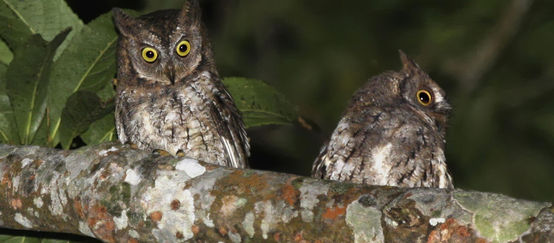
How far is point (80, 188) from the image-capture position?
8.71 ft

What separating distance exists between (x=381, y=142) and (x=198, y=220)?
2.03 m

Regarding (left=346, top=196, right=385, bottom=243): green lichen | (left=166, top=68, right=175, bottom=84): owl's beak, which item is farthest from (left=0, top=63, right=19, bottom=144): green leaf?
(left=346, top=196, right=385, bottom=243): green lichen

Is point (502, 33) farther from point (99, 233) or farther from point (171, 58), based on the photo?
point (99, 233)

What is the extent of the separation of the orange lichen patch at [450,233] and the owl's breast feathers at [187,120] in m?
2.22

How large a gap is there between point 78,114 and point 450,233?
2.12 metres

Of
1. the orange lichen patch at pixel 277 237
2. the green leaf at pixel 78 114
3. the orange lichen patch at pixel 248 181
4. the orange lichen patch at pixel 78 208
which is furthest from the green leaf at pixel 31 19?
the orange lichen patch at pixel 277 237

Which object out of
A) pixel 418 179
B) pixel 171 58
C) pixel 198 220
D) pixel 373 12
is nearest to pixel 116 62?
pixel 171 58

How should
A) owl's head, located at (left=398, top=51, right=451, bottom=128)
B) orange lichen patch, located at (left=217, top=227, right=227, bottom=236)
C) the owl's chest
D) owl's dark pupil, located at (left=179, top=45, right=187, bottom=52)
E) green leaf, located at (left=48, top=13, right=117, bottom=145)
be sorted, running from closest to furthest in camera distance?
orange lichen patch, located at (left=217, top=227, right=227, bottom=236) < green leaf, located at (left=48, top=13, right=117, bottom=145) < the owl's chest < owl's dark pupil, located at (left=179, top=45, right=187, bottom=52) < owl's head, located at (left=398, top=51, right=451, bottom=128)

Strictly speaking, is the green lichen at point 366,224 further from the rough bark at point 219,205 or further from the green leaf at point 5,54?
the green leaf at point 5,54

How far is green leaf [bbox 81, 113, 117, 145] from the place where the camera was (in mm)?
3814

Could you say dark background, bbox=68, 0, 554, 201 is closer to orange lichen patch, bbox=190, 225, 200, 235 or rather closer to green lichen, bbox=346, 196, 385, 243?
orange lichen patch, bbox=190, 225, 200, 235

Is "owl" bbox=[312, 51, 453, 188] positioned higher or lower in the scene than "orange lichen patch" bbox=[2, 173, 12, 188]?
higher

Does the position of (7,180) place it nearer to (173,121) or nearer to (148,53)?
(173,121)

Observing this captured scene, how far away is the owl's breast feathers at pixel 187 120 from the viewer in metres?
3.99
